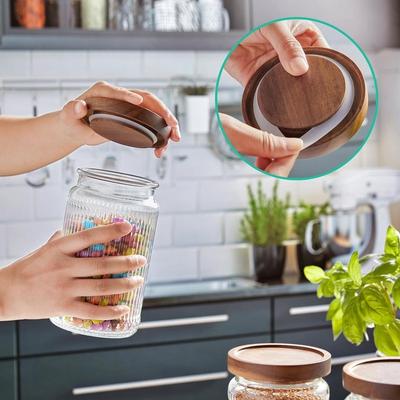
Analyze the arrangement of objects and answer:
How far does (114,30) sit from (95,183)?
1993 mm

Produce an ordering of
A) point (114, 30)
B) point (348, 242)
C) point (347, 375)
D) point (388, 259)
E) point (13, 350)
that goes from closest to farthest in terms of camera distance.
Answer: point (347, 375) < point (388, 259) < point (13, 350) < point (114, 30) < point (348, 242)

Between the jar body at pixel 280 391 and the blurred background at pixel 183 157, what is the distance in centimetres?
185

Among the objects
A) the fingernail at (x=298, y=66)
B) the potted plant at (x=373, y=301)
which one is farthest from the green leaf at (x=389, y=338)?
the fingernail at (x=298, y=66)

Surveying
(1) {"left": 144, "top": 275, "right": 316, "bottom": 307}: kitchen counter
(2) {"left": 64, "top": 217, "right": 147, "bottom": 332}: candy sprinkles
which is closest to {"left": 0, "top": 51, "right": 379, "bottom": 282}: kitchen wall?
(1) {"left": 144, "top": 275, "right": 316, "bottom": 307}: kitchen counter

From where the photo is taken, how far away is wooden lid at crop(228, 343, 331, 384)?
1099mm

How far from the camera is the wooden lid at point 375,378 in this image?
1054 millimetres

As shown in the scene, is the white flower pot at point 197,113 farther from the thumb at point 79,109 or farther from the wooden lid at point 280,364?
the wooden lid at point 280,364

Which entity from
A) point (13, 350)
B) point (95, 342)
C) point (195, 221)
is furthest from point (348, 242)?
point (13, 350)

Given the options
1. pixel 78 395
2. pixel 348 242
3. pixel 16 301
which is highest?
pixel 16 301

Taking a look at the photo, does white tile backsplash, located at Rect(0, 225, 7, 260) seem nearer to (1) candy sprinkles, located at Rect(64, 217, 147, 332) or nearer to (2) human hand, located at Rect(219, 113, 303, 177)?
(1) candy sprinkles, located at Rect(64, 217, 147, 332)

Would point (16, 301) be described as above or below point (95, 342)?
above

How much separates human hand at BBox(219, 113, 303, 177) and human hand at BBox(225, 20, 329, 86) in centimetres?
6

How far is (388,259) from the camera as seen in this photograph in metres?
1.22

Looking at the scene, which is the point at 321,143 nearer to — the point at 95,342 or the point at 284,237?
the point at 95,342
